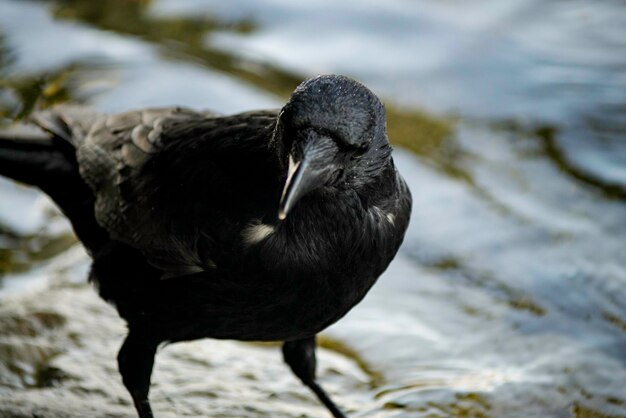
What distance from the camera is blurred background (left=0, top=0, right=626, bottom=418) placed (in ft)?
17.1

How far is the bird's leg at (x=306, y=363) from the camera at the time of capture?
505 cm

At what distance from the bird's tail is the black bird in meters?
0.06

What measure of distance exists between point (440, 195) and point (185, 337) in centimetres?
268

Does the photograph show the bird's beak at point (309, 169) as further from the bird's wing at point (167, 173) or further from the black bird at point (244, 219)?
the bird's wing at point (167, 173)

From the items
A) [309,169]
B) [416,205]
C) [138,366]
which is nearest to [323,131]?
[309,169]

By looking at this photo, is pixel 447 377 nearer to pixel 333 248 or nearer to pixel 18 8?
pixel 333 248

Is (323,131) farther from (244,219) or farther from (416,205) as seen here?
(416,205)

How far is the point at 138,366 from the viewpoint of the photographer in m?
4.78

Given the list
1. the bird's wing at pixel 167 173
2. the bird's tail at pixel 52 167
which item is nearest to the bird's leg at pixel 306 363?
the bird's wing at pixel 167 173

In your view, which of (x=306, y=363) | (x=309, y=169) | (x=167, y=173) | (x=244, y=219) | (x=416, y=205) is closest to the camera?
(x=309, y=169)

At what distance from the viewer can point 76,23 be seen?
8.82 metres

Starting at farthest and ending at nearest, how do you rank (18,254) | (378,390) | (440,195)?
(440,195) → (18,254) → (378,390)

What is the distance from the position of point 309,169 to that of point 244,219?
59 centimetres

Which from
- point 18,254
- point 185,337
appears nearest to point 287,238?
point 185,337
